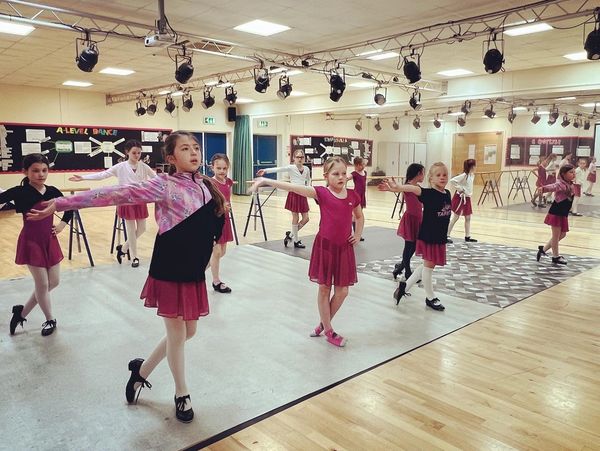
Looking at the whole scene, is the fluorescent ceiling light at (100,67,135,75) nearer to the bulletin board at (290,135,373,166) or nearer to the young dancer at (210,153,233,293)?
the young dancer at (210,153,233,293)

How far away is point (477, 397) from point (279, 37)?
6.23 m

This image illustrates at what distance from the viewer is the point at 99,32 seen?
20.2 feet

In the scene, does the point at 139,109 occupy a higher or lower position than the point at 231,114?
lower

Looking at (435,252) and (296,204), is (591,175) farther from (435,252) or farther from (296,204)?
(435,252)

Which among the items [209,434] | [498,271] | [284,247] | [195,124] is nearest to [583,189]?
[498,271]

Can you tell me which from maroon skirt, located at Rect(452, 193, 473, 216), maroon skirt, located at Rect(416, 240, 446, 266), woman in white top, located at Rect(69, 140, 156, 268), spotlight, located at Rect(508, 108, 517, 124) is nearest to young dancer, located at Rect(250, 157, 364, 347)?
maroon skirt, located at Rect(416, 240, 446, 266)

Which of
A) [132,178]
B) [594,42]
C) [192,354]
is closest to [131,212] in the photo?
[132,178]

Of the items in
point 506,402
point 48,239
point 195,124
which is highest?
point 195,124

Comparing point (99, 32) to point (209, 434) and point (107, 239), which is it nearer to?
point (107, 239)

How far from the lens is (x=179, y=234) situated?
221cm

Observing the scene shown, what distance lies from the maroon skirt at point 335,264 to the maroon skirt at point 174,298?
113 centimetres

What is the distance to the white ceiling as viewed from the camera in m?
5.85

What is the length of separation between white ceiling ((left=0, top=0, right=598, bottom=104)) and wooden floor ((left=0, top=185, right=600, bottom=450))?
3.98m

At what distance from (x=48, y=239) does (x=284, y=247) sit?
400cm
